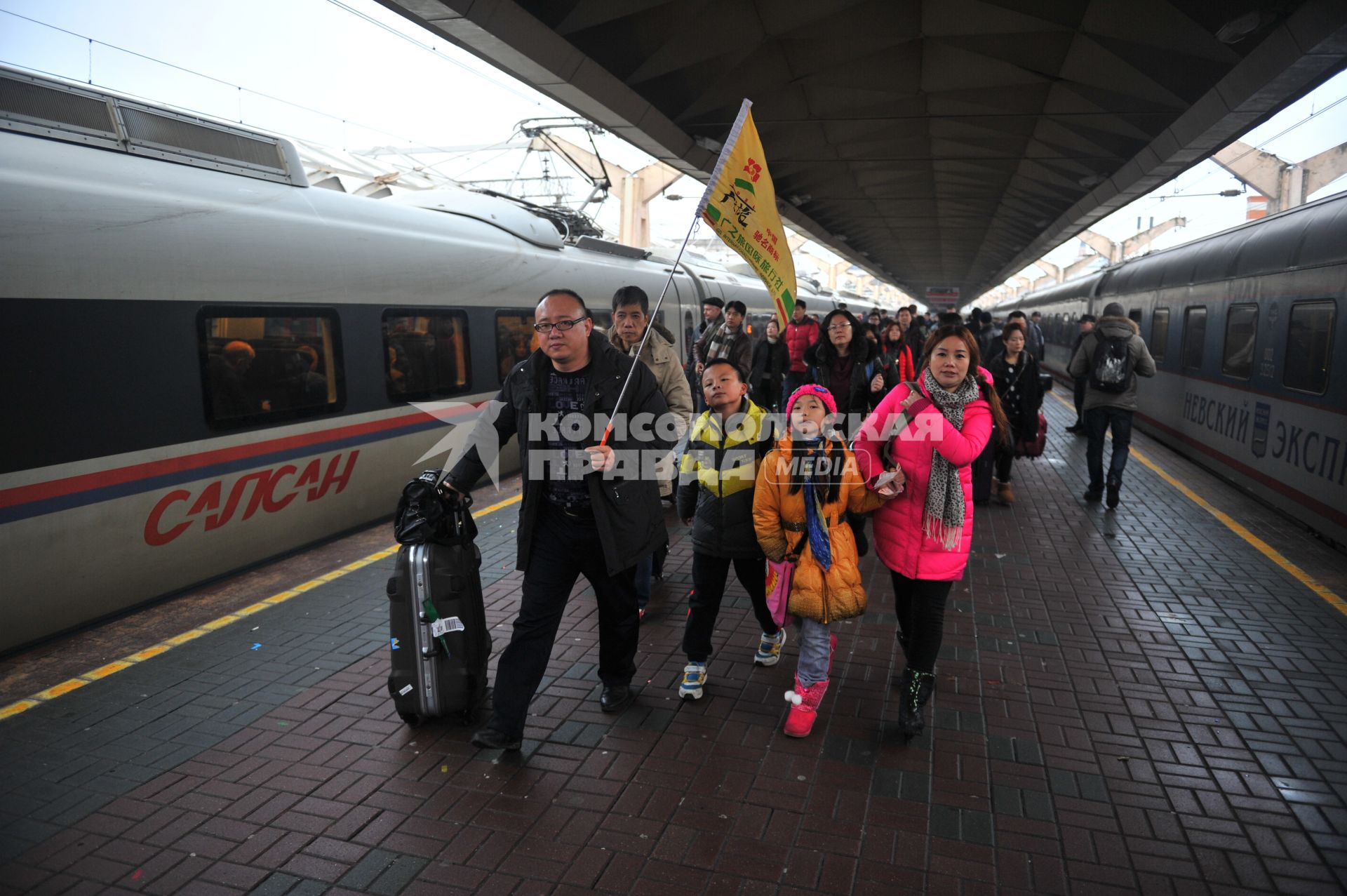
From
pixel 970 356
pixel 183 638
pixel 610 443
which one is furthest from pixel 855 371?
Answer: pixel 183 638

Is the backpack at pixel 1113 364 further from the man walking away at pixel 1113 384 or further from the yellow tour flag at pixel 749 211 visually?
the yellow tour flag at pixel 749 211

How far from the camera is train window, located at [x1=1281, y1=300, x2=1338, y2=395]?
7.04 meters

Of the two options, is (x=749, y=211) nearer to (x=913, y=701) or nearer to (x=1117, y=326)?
(x=913, y=701)

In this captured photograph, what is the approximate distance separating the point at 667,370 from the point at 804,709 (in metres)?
2.39

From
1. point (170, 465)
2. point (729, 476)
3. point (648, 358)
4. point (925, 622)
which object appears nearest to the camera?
point (925, 622)

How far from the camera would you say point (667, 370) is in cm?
538

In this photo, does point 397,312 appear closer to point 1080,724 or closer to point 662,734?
point 662,734

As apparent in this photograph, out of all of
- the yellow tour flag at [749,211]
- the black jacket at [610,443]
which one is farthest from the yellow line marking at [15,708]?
the yellow tour flag at [749,211]

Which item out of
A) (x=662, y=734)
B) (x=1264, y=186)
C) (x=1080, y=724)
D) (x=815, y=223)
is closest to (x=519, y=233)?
(x=662, y=734)

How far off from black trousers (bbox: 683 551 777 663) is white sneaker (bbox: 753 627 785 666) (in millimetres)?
392

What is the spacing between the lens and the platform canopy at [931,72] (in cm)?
709

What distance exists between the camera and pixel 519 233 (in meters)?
9.82

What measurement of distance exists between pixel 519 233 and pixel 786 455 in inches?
275

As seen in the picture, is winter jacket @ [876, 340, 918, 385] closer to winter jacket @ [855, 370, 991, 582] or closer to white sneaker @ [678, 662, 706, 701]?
winter jacket @ [855, 370, 991, 582]
